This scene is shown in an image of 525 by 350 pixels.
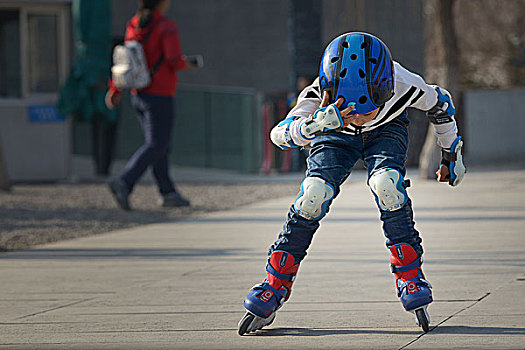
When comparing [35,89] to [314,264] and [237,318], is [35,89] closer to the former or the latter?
[314,264]

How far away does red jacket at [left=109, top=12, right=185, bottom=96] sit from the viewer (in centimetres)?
1036

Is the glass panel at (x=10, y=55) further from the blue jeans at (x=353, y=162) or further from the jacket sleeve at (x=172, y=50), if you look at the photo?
the blue jeans at (x=353, y=162)

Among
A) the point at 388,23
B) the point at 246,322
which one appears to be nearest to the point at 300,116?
the point at 246,322

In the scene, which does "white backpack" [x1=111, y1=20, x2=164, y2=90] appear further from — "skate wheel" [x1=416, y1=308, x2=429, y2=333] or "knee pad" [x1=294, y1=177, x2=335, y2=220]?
"skate wheel" [x1=416, y1=308, x2=429, y2=333]

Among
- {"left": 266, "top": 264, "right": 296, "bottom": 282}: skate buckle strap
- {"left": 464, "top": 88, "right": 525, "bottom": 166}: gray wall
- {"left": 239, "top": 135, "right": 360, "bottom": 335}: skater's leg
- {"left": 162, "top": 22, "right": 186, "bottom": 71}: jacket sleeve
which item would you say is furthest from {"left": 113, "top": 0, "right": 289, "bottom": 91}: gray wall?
{"left": 266, "top": 264, "right": 296, "bottom": 282}: skate buckle strap

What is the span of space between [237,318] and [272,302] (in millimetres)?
520

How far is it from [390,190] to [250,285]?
1766 millimetres

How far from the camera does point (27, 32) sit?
15023mm

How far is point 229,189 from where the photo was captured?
1343 cm

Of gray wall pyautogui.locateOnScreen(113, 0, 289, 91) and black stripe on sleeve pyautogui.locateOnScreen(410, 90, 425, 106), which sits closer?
black stripe on sleeve pyautogui.locateOnScreen(410, 90, 425, 106)

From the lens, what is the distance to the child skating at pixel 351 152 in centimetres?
446

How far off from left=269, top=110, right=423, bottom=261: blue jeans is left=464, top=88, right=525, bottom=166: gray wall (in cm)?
1460

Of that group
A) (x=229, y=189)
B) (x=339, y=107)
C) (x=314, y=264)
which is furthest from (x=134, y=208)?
(x=339, y=107)

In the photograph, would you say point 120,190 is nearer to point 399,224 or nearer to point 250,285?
point 250,285
